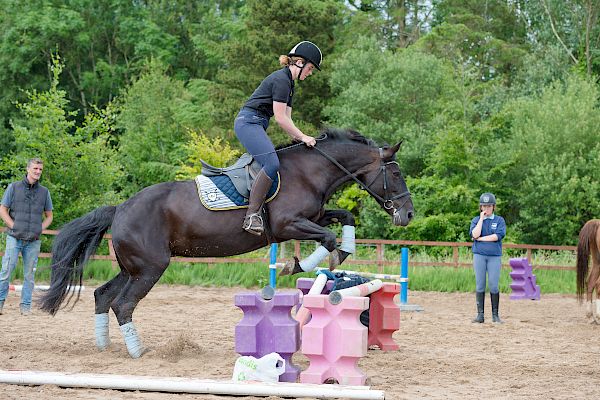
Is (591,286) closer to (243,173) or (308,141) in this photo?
(308,141)

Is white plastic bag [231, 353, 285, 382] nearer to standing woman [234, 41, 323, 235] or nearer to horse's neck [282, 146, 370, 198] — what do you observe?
standing woman [234, 41, 323, 235]

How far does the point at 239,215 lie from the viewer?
711cm

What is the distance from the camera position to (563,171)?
81.3 feet

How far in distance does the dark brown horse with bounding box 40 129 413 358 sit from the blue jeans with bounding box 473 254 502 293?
4075mm

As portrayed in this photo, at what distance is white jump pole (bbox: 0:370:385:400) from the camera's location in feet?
17.3

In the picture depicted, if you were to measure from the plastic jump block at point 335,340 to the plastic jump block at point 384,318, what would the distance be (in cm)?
212

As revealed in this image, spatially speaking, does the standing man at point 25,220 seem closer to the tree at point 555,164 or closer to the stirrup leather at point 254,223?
the stirrup leather at point 254,223

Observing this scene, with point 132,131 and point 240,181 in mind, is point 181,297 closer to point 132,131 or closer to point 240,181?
point 240,181

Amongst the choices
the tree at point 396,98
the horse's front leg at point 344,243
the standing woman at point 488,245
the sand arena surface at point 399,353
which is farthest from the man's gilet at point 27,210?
the tree at point 396,98

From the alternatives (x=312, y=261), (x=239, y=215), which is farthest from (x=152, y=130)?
(x=312, y=261)

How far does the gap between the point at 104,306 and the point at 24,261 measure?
3299mm

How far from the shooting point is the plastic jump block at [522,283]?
16.0 metres

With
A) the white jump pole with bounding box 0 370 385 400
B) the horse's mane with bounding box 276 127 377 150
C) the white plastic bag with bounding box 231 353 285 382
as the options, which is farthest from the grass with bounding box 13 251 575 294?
the white jump pole with bounding box 0 370 385 400

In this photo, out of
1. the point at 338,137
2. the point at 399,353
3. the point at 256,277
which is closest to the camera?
the point at 338,137
